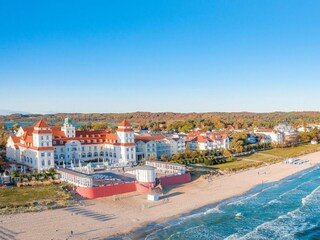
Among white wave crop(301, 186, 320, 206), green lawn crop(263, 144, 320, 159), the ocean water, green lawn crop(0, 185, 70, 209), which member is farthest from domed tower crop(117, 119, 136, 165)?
green lawn crop(263, 144, 320, 159)

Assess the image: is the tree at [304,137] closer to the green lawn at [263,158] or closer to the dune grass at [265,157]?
the dune grass at [265,157]

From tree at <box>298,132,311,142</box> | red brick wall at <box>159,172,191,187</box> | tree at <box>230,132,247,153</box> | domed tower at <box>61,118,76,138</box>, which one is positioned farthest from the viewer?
tree at <box>298,132,311,142</box>

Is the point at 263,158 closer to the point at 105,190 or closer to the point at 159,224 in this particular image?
the point at 105,190

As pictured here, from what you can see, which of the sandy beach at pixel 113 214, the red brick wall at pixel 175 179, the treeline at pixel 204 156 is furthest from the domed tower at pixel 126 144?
the sandy beach at pixel 113 214

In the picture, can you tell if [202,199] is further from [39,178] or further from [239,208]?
[39,178]

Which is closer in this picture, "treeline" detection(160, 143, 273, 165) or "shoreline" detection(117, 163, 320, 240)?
"shoreline" detection(117, 163, 320, 240)

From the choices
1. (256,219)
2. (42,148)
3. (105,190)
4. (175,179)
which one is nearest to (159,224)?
(256,219)

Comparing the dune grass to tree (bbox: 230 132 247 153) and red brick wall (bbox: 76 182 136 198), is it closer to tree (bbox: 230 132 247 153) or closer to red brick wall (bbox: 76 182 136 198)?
tree (bbox: 230 132 247 153)

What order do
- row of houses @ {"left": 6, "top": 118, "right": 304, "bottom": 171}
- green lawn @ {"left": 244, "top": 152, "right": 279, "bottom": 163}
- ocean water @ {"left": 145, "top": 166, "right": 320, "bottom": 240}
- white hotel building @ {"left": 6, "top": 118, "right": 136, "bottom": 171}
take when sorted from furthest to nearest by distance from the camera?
1. green lawn @ {"left": 244, "top": 152, "right": 279, "bottom": 163}
2. white hotel building @ {"left": 6, "top": 118, "right": 136, "bottom": 171}
3. row of houses @ {"left": 6, "top": 118, "right": 304, "bottom": 171}
4. ocean water @ {"left": 145, "top": 166, "right": 320, "bottom": 240}
